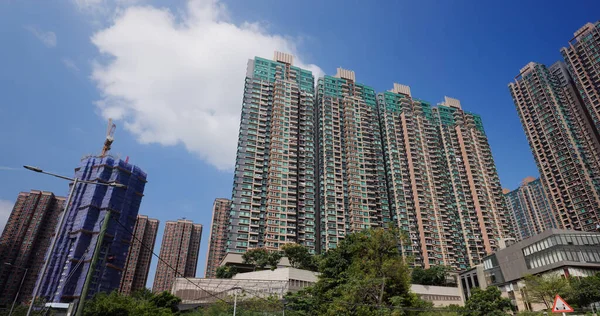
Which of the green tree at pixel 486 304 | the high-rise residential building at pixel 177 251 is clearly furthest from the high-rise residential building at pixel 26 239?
the green tree at pixel 486 304

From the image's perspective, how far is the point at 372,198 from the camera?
9419cm

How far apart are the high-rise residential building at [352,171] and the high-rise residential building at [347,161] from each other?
0.98ft

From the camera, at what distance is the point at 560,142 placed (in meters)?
104

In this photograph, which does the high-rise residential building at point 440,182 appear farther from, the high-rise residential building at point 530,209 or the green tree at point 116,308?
the green tree at point 116,308

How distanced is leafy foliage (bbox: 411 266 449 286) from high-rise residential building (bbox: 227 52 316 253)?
81.8ft

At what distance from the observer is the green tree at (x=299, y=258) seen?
245 ft

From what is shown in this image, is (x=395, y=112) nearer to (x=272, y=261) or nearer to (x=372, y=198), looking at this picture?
(x=372, y=198)

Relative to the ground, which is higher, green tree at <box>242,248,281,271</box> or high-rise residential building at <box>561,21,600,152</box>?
high-rise residential building at <box>561,21,600,152</box>

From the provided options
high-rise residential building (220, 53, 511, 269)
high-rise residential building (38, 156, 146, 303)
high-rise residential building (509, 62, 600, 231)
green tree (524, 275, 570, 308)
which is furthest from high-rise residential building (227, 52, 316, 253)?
high-rise residential building (509, 62, 600, 231)

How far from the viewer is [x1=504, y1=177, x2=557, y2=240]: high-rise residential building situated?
13350cm

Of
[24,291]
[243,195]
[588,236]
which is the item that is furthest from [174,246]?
[588,236]

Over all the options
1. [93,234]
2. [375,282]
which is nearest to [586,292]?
[375,282]

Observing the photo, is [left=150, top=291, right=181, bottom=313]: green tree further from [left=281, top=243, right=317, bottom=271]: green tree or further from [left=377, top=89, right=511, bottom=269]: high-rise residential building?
[left=377, top=89, right=511, bottom=269]: high-rise residential building

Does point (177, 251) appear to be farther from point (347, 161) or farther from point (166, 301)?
point (166, 301)
